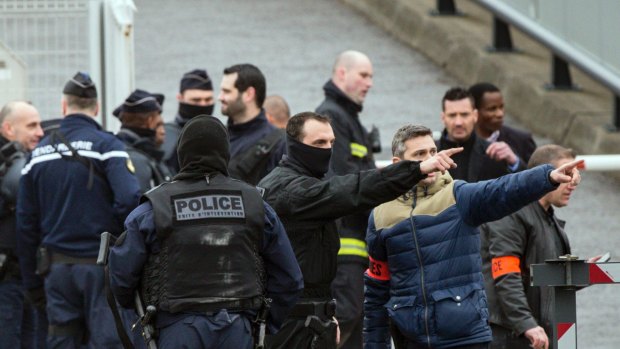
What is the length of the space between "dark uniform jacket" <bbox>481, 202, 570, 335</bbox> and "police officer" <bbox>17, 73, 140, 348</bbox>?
7.74 ft

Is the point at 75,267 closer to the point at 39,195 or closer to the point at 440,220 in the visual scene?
the point at 39,195

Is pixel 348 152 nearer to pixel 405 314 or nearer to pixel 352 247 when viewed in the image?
pixel 352 247

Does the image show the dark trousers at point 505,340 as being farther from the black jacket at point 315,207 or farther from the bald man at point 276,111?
the bald man at point 276,111

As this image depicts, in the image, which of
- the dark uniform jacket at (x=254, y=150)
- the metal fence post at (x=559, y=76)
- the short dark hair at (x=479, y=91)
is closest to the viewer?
the dark uniform jacket at (x=254, y=150)

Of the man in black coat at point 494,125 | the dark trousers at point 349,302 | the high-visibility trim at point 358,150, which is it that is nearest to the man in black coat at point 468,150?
the high-visibility trim at point 358,150

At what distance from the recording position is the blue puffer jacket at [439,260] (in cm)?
762

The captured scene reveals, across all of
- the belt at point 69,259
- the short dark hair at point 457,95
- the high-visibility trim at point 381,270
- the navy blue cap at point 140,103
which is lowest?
the belt at point 69,259

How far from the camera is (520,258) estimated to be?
28.8 ft

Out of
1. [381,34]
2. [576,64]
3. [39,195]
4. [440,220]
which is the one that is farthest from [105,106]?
[381,34]

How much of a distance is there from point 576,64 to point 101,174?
5.78 m

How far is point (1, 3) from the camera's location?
1266 cm

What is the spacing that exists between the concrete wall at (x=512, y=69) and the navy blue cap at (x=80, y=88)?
18.5 feet

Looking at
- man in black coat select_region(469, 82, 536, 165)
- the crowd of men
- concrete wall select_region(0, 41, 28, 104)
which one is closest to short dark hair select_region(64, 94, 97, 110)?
the crowd of men

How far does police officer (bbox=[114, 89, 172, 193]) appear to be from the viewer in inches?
407
